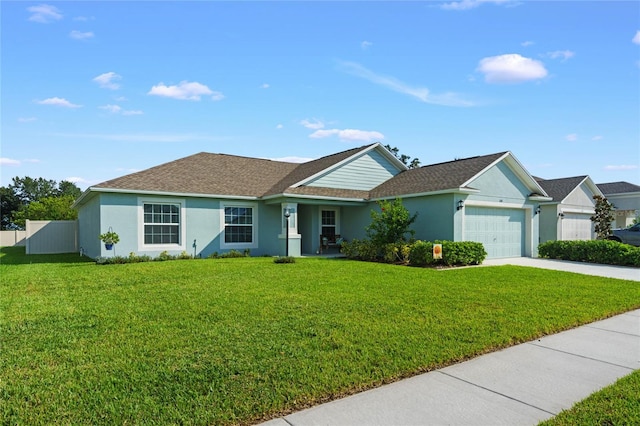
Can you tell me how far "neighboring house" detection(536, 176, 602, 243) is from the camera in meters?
22.5

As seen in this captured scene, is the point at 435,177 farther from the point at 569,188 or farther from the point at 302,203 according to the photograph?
the point at 569,188

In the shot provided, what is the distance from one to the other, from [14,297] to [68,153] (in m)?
12.1

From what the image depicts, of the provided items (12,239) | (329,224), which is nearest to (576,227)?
(329,224)

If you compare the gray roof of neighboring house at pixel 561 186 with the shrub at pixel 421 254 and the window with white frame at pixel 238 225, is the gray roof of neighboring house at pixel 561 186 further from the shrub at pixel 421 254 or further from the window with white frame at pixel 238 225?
the window with white frame at pixel 238 225

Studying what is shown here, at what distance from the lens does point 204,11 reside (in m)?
10.9

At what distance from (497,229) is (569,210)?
356 inches

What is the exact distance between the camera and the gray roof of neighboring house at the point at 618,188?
29945 mm

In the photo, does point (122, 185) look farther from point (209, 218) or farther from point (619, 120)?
point (619, 120)

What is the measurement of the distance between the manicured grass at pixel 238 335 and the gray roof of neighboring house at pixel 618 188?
2560 cm

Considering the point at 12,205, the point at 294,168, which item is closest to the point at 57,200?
the point at 12,205

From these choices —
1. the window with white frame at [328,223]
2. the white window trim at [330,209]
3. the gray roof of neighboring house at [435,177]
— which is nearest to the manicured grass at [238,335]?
the gray roof of neighboring house at [435,177]

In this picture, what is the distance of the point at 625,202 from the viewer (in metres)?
30.0

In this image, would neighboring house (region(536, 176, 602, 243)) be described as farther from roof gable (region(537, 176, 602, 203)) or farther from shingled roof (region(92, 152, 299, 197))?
shingled roof (region(92, 152, 299, 197))

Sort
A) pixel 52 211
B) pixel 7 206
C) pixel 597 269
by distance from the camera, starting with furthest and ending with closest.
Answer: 1. pixel 7 206
2. pixel 52 211
3. pixel 597 269
